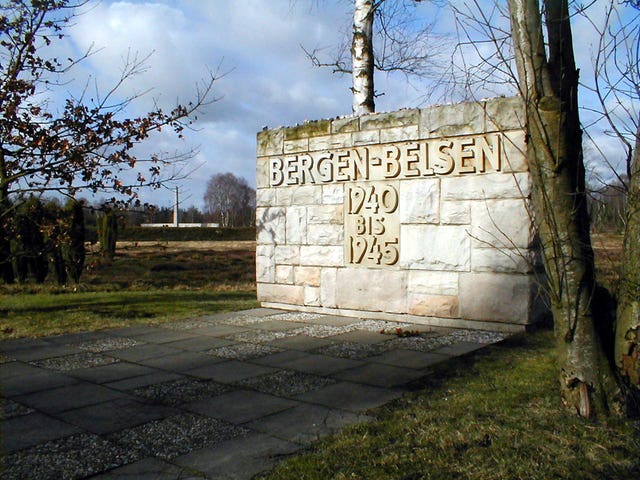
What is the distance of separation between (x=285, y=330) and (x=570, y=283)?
3.61 m

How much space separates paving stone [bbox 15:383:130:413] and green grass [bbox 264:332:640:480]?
1.67 m

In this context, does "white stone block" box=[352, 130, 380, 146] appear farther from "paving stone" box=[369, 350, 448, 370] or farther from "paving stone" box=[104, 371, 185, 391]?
"paving stone" box=[104, 371, 185, 391]

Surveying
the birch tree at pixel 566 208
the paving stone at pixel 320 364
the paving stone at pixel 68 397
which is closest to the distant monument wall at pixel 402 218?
the paving stone at pixel 320 364

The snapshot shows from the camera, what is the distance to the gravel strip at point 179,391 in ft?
13.0

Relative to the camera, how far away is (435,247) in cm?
679

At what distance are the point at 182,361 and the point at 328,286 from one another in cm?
297

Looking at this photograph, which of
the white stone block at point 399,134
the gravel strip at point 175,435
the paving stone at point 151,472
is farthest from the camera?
the white stone block at point 399,134

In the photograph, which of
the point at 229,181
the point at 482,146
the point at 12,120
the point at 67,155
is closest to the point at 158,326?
the point at 67,155

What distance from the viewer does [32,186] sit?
7.27 meters

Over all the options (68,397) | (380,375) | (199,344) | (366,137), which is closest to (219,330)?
(199,344)

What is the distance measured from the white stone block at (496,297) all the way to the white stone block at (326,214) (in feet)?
5.88

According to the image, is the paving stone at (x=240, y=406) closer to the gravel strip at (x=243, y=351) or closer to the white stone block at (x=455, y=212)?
the gravel strip at (x=243, y=351)

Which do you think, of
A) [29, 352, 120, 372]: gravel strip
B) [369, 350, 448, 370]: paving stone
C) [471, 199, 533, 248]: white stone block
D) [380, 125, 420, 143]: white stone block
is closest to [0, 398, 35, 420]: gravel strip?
[29, 352, 120, 372]: gravel strip

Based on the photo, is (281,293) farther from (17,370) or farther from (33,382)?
(33,382)
